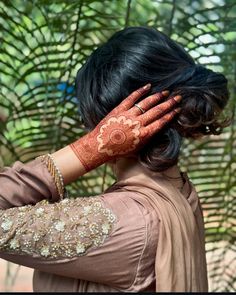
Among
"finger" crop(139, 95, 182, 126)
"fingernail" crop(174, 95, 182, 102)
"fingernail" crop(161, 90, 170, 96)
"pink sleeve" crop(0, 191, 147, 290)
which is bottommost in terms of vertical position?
"pink sleeve" crop(0, 191, 147, 290)

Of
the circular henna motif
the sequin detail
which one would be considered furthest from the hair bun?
the sequin detail

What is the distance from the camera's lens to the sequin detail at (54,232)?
104 centimetres

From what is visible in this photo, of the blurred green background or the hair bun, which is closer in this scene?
the hair bun

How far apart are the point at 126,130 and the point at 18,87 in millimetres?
820

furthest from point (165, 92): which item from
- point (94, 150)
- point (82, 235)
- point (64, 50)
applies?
point (64, 50)

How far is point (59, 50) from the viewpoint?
6.10 ft

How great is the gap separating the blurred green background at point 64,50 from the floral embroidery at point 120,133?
29.5 inches

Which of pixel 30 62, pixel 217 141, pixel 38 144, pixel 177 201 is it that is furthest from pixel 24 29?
pixel 177 201

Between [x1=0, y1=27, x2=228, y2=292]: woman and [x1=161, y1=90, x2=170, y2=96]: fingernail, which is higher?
[x1=161, y1=90, x2=170, y2=96]: fingernail

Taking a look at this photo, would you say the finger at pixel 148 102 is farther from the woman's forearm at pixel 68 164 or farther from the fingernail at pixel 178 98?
the woman's forearm at pixel 68 164

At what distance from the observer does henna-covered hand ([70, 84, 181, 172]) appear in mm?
1086

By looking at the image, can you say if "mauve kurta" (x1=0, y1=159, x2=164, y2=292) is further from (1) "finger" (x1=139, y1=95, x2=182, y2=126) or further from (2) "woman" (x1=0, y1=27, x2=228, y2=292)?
(1) "finger" (x1=139, y1=95, x2=182, y2=126)

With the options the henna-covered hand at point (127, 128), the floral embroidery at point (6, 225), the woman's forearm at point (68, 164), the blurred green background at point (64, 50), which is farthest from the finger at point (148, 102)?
the blurred green background at point (64, 50)

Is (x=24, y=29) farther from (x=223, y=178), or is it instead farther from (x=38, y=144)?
(x=223, y=178)
